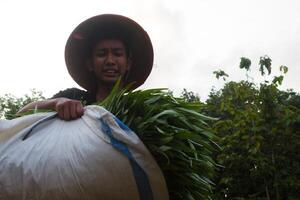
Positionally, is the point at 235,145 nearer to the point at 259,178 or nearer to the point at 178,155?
the point at 259,178

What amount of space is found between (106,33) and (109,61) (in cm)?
16

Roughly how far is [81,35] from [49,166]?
1065 millimetres

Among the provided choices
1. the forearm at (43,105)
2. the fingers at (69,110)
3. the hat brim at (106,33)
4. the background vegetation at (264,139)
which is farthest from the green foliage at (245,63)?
the fingers at (69,110)

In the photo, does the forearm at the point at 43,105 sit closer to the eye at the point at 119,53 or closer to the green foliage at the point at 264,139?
the eye at the point at 119,53

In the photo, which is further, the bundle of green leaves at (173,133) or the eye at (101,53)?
the eye at (101,53)

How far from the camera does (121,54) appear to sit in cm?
230

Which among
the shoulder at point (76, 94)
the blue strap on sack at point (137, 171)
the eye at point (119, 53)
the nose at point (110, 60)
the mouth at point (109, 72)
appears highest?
the eye at point (119, 53)

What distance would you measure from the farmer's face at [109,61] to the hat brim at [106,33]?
0.24ft

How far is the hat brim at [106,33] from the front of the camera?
2309mm

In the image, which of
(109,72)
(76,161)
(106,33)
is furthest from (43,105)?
(106,33)

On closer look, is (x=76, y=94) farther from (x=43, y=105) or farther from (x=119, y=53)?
(x=43, y=105)

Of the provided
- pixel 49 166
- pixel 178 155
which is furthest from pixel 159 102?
pixel 49 166

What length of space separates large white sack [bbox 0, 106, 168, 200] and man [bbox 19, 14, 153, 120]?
2.16 feet

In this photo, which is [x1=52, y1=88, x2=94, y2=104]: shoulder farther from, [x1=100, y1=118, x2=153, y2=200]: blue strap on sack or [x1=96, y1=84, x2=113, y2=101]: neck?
[x1=100, y1=118, x2=153, y2=200]: blue strap on sack
